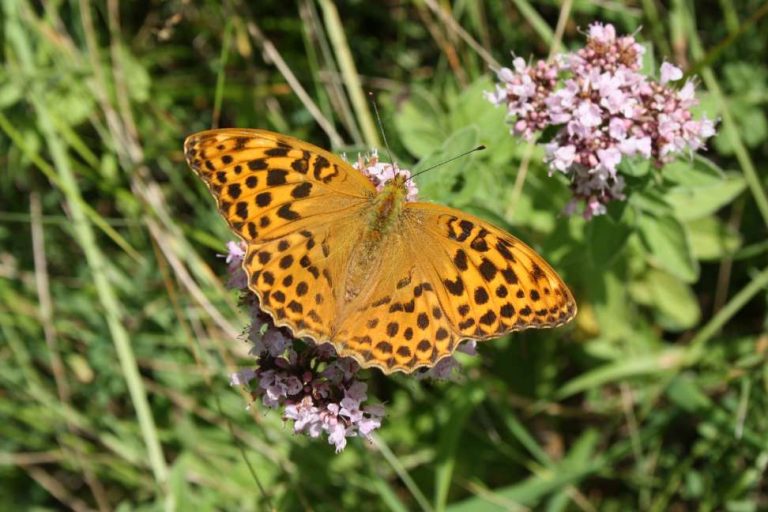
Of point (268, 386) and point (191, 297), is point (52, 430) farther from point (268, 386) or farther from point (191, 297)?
point (268, 386)

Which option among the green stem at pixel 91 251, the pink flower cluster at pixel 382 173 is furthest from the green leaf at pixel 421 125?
the green stem at pixel 91 251

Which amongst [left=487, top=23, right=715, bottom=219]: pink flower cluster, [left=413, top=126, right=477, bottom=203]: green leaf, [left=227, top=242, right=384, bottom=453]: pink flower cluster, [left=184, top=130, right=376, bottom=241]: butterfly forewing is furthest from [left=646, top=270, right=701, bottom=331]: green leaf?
[left=184, top=130, right=376, bottom=241]: butterfly forewing

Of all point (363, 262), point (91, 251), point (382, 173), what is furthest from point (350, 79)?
point (363, 262)

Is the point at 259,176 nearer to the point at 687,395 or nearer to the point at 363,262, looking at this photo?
the point at 363,262

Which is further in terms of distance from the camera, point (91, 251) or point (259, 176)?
point (91, 251)

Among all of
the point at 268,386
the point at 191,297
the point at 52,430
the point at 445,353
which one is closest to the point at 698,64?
the point at 445,353

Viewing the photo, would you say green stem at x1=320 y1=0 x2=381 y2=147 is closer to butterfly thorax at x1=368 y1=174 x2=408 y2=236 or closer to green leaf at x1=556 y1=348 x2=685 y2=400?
butterfly thorax at x1=368 y1=174 x2=408 y2=236

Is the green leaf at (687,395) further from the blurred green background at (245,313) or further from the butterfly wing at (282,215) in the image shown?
the butterfly wing at (282,215)
